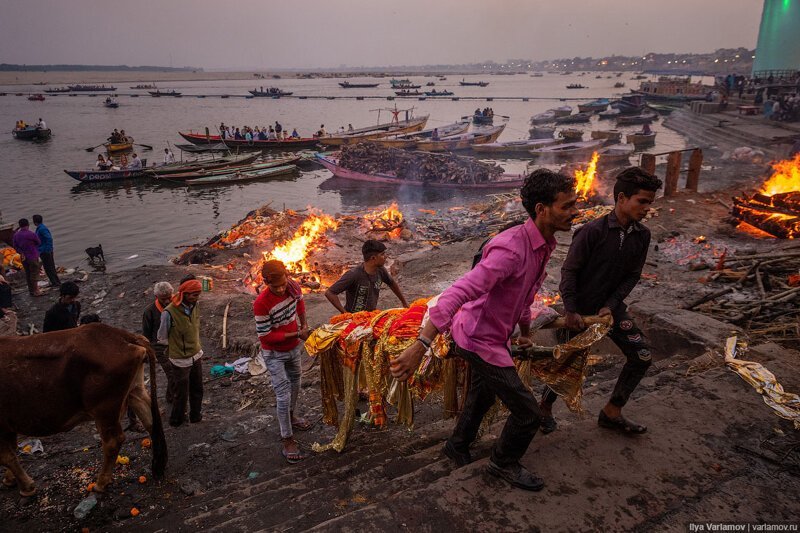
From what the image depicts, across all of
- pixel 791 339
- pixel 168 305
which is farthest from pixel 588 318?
pixel 168 305

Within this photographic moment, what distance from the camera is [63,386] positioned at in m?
→ 3.92

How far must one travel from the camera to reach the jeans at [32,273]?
11.4 metres

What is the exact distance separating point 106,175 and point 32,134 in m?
25.4

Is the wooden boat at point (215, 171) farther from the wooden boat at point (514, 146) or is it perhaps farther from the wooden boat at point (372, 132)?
the wooden boat at point (514, 146)

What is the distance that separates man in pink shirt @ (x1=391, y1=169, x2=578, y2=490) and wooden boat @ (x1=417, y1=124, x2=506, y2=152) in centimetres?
3198

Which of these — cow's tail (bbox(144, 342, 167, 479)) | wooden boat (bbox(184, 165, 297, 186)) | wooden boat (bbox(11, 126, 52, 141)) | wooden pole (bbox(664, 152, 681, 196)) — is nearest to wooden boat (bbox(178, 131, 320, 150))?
wooden boat (bbox(184, 165, 297, 186))

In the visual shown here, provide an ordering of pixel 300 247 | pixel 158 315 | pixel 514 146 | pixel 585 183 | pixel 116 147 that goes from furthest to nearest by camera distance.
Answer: pixel 116 147 → pixel 514 146 → pixel 585 183 → pixel 300 247 → pixel 158 315

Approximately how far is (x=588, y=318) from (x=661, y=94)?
66.5 meters

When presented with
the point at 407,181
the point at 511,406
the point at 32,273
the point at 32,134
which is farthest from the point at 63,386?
the point at 32,134

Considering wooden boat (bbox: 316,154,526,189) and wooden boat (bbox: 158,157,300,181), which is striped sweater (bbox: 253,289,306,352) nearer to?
wooden boat (bbox: 316,154,526,189)

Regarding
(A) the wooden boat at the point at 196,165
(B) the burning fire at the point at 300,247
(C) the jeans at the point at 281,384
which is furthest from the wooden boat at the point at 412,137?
(C) the jeans at the point at 281,384

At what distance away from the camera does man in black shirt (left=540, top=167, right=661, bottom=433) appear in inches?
130

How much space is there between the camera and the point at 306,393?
5.96 m

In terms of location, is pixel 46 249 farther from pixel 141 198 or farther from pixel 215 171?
pixel 215 171
